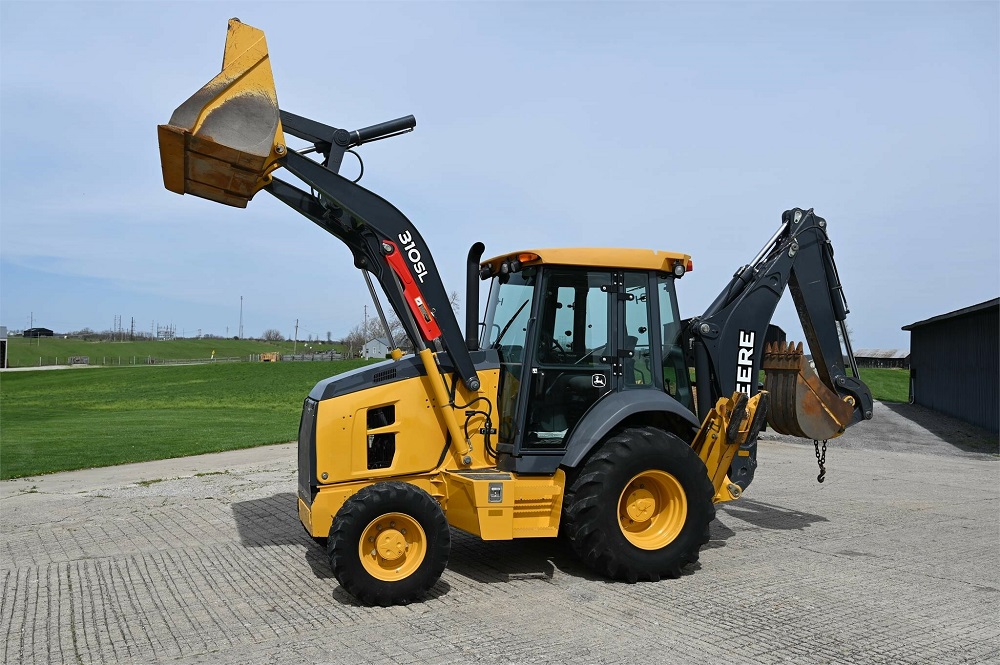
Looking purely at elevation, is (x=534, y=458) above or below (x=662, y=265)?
below

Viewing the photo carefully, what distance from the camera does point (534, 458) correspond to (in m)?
7.16

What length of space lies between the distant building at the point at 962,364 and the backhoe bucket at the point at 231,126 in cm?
1982

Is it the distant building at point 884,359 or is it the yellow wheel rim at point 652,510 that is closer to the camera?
the yellow wheel rim at point 652,510

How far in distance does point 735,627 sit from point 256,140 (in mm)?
5032

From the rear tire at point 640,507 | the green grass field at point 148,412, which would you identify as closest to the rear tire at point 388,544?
the rear tire at point 640,507

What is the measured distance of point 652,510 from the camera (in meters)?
7.38

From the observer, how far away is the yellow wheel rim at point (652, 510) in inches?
286

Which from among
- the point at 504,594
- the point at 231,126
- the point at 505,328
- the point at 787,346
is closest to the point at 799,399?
the point at 787,346

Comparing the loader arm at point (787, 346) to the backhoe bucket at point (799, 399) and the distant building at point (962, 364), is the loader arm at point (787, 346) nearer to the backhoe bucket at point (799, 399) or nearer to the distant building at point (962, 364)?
the backhoe bucket at point (799, 399)

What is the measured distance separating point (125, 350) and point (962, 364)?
106 meters

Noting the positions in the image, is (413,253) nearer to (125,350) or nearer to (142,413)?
(142,413)

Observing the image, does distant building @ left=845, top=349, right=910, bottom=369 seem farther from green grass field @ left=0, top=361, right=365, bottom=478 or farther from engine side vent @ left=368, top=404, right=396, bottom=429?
engine side vent @ left=368, top=404, right=396, bottom=429

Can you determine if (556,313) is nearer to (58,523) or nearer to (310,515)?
(310,515)

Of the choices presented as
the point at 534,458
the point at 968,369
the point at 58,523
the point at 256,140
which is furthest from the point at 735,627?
the point at 968,369
